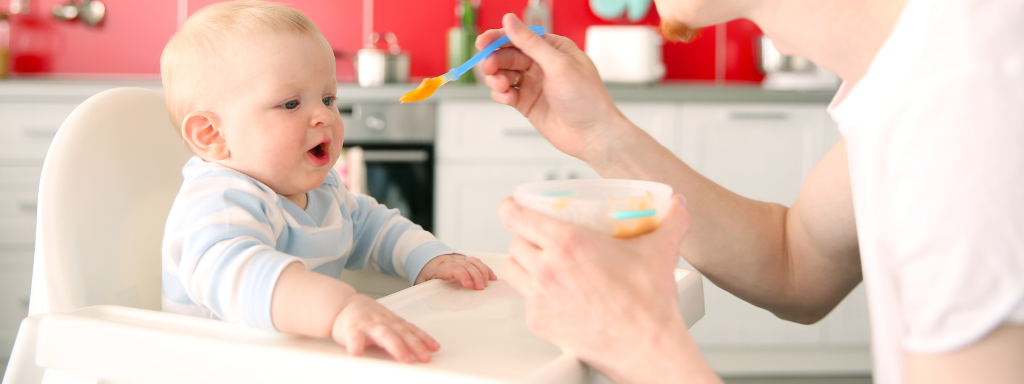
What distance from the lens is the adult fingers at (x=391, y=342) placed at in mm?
463

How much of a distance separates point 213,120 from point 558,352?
0.46 m

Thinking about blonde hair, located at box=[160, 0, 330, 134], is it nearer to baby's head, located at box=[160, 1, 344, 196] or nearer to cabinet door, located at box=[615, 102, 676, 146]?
baby's head, located at box=[160, 1, 344, 196]

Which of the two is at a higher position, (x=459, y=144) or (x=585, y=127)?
(x=585, y=127)

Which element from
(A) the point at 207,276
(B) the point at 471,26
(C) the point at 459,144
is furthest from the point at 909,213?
(B) the point at 471,26

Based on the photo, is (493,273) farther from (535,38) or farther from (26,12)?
(26,12)

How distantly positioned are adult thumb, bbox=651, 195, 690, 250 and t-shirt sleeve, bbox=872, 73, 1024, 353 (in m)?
0.14

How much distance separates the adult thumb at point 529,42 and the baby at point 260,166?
20cm

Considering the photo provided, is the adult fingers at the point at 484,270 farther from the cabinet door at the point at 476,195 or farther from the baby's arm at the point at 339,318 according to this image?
the cabinet door at the point at 476,195

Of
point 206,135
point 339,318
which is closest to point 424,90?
point 206,135

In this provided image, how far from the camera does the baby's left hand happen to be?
0.73m

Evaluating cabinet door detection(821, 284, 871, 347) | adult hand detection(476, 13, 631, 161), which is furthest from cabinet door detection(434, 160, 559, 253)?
adult hand detection(476, 13, 631, 161)

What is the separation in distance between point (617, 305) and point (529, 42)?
15.1 inches

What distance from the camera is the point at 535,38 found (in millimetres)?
808

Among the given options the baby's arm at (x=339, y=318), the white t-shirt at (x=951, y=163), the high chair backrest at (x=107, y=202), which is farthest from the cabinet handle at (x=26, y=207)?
the white t-shirt at (x=951, y=163)
